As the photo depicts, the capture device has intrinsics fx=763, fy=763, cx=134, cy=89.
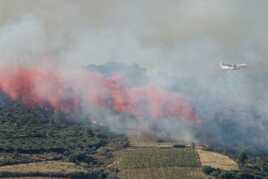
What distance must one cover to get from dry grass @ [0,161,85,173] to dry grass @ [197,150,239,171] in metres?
19.0

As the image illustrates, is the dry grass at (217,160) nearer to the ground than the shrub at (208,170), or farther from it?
farther from it

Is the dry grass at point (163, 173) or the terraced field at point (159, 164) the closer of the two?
the dry grass at point (163, 173)

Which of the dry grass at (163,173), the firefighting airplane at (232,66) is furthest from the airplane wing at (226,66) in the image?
the dry grass at (163,173)

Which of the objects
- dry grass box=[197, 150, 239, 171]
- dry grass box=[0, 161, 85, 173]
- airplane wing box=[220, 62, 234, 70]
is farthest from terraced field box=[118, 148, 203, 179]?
airplane wing box=[220, 62, 234, 70]

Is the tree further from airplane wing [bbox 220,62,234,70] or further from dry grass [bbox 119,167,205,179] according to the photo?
airplane wing [bbox 220,62,234,70]

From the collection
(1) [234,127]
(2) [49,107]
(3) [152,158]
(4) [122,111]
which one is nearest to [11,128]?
(2) [49,107]

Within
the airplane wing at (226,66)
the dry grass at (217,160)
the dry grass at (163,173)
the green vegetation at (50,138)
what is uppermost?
the airplane wing at (226,66)

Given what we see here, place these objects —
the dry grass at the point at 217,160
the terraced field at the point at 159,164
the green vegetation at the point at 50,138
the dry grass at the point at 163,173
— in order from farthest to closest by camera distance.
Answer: the green vegetation at the point at 50,138 < the dry grass at the point at 217,160 < the terraced field at the point at 159,164 < the dry grass at the point at 163,173

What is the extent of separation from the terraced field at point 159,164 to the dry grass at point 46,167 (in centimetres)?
705

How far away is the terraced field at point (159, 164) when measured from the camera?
109m

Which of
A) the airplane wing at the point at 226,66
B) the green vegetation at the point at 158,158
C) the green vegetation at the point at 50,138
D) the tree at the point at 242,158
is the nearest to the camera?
the green vegetation at the point at 158,158

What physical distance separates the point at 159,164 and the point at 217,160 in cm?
890

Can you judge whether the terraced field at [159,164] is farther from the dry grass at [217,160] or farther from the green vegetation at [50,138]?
the green vegetation at [50,138]

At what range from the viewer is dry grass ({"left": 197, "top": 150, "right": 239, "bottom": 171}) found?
112250 millimetres
